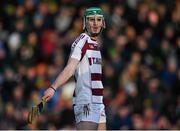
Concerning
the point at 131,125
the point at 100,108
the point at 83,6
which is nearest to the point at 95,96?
the point at 100,108

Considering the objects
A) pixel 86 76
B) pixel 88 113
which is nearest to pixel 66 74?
pixel 86 76

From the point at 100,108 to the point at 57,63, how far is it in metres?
9.20

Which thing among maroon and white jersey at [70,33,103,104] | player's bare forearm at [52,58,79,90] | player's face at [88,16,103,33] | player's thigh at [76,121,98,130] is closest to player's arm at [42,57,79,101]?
player's bare forearm at [52,58,79,90]

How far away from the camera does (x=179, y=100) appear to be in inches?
715

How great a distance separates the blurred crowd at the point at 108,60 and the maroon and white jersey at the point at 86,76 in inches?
291

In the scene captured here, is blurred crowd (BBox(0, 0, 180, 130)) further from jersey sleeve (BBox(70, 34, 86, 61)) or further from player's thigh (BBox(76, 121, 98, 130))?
jersey sleeve (BBox(70, 34, 86, 61))

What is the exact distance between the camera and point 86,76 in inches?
404

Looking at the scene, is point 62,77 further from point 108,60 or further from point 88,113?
point 108,60

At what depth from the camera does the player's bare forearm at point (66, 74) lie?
982 centimetres

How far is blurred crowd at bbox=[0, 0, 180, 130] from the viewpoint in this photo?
1817 cm

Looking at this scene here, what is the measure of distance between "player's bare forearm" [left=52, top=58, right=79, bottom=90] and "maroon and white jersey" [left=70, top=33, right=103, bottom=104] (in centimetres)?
18

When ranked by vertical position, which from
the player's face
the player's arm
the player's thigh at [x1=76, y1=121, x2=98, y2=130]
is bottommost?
the player's thigh at [x1=76, y1=121, x2=98, y2=130]

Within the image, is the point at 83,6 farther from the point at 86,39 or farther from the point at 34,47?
the point at 86,39

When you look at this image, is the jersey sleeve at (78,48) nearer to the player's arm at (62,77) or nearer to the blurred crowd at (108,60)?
the player's arm at (62,77)
